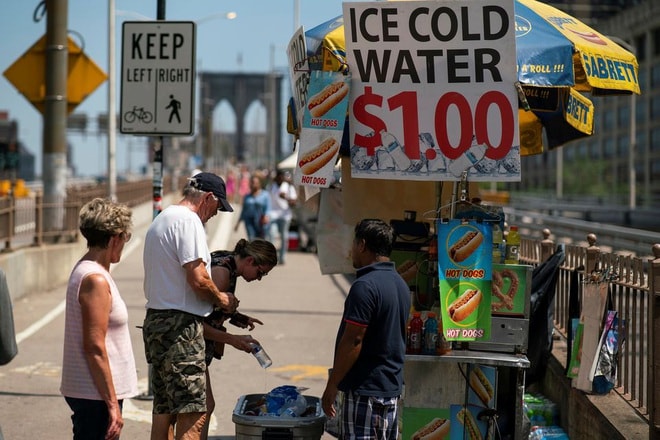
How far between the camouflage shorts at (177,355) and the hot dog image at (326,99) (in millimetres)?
1483

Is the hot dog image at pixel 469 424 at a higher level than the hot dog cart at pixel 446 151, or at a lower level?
lower

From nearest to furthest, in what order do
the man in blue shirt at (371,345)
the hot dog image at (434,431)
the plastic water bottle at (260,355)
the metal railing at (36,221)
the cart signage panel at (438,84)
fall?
the man in blue shirt at (371,345) < the cart signage panel at (438,84) < the plastic water bottle at (260,355) < the hot dog image at (434,431) < the metal railing at (36,221)

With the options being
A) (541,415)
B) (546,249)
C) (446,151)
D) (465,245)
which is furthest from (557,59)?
(546,249)

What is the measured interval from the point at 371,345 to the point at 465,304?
92 cm

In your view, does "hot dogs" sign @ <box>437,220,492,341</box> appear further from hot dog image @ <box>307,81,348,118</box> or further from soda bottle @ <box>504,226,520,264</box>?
hot dog image @ <box>307,81,348,118</box>

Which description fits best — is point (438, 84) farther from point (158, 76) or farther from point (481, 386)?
point (158, 76)

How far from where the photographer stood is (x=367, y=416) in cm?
528

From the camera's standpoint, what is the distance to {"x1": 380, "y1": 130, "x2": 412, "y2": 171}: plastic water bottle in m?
6.06

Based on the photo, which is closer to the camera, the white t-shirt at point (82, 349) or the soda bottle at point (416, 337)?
the white t-shirt at point (82, 349)

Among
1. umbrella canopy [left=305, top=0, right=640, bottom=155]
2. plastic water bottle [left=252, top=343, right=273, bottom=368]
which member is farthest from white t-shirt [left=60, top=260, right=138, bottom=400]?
umbrella canopy [left=305, top=0, right=640, bottom=155]

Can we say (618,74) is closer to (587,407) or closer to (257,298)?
(587,407)

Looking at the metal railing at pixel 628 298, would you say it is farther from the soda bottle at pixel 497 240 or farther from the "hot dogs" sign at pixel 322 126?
the "hot dogs" sign at pixel 322 126

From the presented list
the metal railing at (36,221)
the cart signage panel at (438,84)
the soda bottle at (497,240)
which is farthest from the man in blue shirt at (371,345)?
the metal railing at (36,221)

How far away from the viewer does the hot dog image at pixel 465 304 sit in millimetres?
5945
